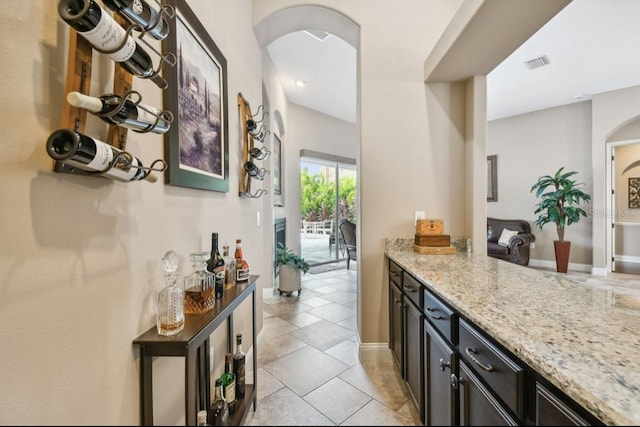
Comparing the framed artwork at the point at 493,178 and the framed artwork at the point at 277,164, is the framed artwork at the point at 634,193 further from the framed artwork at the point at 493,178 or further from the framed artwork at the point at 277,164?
the framed artwork at the point at 277,164

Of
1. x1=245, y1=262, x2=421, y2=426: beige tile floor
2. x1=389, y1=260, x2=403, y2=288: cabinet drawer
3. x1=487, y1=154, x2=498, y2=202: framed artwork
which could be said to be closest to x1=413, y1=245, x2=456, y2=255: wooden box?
x1=389, y1=260, x2=403, y2=288: cabinet drawer

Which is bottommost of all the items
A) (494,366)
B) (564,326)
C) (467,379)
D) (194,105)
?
(467,379)

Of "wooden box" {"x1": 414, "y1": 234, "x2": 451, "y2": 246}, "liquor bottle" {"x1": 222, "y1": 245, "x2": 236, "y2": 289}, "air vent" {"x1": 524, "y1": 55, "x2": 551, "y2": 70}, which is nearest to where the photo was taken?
"liquor bottle" {"x1": 222, "y1": 245, "x2": 236, "y2": 289}

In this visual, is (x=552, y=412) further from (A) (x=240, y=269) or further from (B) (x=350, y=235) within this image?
(B) (x=350, y=235)

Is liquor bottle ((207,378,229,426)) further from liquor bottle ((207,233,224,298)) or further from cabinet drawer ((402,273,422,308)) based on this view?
cabinet drawer ((402,273,422,308))

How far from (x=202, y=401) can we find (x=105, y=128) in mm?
699

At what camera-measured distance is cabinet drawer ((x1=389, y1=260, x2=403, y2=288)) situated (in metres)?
1.83

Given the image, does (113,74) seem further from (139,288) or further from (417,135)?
(417,135)

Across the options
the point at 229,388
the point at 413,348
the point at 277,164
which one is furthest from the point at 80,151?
the point at 277,164

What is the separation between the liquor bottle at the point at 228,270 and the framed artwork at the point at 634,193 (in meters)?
7.78

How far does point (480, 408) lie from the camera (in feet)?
2.48

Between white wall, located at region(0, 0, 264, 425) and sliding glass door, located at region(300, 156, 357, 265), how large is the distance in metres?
3.08

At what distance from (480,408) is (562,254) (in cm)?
584

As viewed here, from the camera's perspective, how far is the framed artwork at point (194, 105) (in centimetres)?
99
